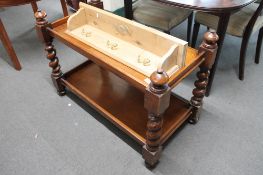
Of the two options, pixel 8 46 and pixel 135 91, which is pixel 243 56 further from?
pixel 8 46

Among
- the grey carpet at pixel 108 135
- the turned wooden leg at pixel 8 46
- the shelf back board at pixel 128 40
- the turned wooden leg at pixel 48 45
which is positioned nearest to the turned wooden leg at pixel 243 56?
the grey carpet at pixel 108 135

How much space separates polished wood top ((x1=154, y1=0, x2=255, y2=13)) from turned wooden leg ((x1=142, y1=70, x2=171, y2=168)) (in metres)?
0.62

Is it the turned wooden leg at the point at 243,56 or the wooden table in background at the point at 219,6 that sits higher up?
the wooden table in background at the point at 219,6

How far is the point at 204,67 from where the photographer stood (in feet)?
3.91

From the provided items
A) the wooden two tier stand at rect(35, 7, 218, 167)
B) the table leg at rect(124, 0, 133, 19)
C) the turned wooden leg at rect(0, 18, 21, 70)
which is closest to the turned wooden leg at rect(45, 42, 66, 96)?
the wooden two tier stand at rect(35, 7, 218, 167)

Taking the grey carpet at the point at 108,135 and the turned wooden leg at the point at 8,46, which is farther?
the turned wooden leg at the point at 8,46

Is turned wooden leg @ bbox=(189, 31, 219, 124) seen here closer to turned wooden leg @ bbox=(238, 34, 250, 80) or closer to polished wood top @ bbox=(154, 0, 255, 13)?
polished wood top @ bbox=(154, 0, 255, 13)

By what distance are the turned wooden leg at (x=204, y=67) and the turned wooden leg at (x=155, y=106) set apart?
0.34m

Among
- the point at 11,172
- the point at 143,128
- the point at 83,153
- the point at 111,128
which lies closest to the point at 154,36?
the point at 143,128

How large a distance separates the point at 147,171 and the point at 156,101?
541 millimetres

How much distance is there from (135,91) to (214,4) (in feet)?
2.31

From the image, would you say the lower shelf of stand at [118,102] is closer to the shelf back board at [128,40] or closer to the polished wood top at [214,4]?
the shelf back board at [128,40]

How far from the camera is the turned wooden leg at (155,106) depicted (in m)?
A: 0.87

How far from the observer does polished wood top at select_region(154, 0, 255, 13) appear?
49.4 inches
